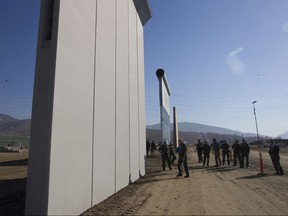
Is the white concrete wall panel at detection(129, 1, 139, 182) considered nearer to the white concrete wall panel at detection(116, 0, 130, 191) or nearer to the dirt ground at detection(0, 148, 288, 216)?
the white concrete wall panel at detection(116, 0, 130, 191)

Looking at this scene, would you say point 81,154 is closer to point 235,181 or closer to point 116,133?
point 116,133

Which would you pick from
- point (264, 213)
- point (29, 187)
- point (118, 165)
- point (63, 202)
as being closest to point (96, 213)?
point (63, 202)

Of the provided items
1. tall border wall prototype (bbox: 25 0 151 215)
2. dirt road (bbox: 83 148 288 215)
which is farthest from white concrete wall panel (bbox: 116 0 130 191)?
dirt road (bbox: 83 148 288 215)

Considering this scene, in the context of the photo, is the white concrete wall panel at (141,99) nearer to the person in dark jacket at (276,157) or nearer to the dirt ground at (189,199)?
the dirt ground at (189,199)

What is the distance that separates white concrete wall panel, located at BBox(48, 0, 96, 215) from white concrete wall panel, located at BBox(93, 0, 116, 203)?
1.64 feet

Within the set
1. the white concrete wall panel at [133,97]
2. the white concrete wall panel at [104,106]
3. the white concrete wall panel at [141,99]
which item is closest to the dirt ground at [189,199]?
the white concrete wall panel at [104,106]

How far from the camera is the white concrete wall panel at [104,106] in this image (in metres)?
7.64

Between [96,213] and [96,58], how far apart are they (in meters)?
4.06

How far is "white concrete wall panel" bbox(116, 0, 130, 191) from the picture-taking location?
9903mm

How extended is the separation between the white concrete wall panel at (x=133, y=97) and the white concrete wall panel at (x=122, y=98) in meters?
0.78

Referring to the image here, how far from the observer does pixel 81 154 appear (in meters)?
6.48

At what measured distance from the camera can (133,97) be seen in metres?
13.0

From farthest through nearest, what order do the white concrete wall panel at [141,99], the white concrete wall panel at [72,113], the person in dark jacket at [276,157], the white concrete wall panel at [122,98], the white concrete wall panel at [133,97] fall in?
1. the white concrete wall panel at [141,99]
2. the person in dark jacket at [276,157]
3. the white concrete wall panel at [133,97]
4. the white concrete wall panel at [122,98]
5. the white concrete wall panel at [72,113]

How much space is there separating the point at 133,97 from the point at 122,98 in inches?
87.0
